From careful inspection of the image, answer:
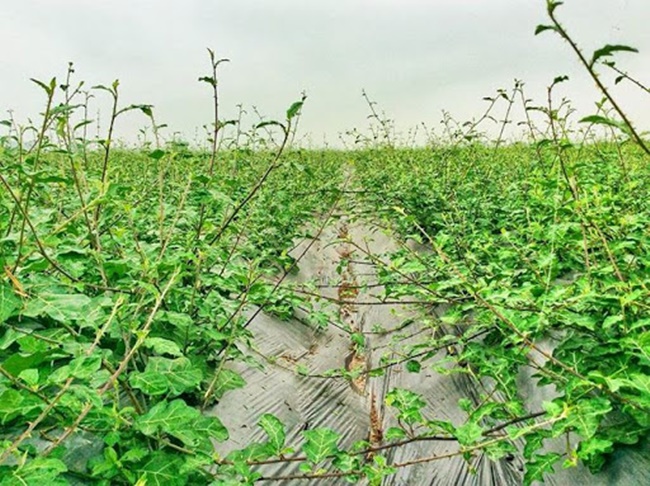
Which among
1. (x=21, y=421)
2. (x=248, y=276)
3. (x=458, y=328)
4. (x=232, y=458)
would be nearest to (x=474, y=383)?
(x=458, y=328)

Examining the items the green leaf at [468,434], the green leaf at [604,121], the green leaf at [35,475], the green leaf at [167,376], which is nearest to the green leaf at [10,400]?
the green leaf at [35,475]

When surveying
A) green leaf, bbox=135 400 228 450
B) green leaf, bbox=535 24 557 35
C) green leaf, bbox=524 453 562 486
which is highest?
green leaf, bbox=535 24 557 35

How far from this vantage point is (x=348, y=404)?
2881mm

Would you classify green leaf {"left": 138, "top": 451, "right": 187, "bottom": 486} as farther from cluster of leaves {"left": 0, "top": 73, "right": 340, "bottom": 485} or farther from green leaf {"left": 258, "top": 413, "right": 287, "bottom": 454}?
green leaf {"left": 258, "top": 413, "right": 287, "bottom": 454}

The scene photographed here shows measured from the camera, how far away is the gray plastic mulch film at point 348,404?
6.35 feet

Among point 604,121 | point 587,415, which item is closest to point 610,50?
point 604,121

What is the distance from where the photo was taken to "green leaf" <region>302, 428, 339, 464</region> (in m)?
1.43

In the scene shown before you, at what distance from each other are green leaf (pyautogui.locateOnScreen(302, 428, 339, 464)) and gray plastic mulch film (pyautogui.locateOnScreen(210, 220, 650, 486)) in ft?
1.78

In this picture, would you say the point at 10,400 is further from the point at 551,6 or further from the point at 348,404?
the point at 348,404

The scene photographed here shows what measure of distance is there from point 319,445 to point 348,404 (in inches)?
57.6

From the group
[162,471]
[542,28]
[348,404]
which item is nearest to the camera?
[542,28]

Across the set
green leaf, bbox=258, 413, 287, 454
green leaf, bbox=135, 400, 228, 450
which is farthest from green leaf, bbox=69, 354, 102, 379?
green leaf, bbox=258, 413, 287, 454

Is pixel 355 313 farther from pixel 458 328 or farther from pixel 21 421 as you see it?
pixel 21 421

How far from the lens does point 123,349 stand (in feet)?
5.73
